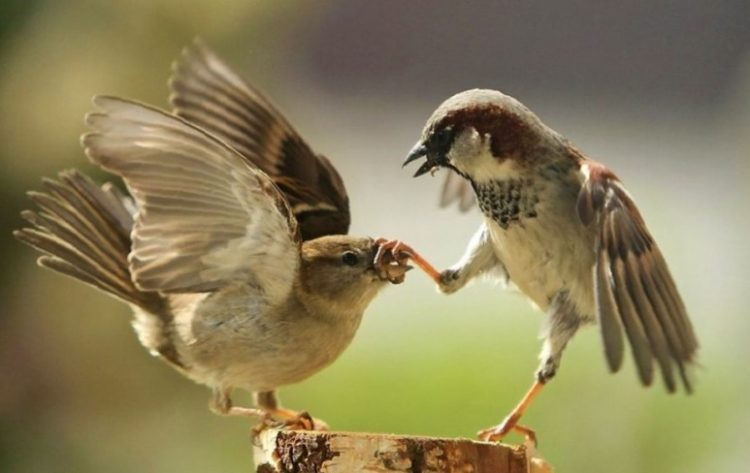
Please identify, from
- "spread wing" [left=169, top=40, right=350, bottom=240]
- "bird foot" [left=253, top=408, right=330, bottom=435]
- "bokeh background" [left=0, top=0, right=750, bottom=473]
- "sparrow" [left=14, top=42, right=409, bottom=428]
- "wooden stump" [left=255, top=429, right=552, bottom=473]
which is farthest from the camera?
"bokeh background" [left=0, top=0, right=750, bottom=473]

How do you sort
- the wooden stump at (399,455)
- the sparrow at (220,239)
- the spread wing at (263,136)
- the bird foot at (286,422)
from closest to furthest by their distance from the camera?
the wooden stump at (399,455) → the sparrow at (220,239) → the bird foot at (286,422) → the spread wing at (263,136)

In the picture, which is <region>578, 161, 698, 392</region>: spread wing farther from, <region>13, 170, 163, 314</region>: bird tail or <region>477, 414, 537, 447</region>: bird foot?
<region>13, 170, 163, 314</region>: bird tail

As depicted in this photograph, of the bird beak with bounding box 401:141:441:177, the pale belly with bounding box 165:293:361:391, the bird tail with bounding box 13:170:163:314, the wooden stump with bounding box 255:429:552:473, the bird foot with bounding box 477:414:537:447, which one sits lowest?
the bird foot with bounding box 477:414:537:447

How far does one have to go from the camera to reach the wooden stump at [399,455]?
3.80 feet

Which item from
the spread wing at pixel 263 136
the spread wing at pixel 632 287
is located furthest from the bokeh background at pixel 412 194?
the spread wing at pixel 632 287

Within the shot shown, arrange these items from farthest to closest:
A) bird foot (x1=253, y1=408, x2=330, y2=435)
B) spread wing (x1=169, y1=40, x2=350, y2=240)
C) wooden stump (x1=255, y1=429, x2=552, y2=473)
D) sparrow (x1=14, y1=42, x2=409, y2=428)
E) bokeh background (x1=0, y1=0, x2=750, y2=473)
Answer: bokeh background (x1=0, y1=0, x2=750, y2=473)
spread wing (x1=169, y1=40, x2=350, y2=240)
bird foot (x1=253, y1=408, x2=330, y2=435)
sparrow (x1=14, y1=42, x2=409, y2=428)
wooden stump (x1=255, y1=429, x2=552, y2=473)

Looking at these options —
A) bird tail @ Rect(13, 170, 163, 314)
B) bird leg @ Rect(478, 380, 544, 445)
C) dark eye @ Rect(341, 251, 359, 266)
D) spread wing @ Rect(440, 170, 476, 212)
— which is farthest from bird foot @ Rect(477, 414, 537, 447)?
bird tail @ Rect(13, 170, 163, 314)

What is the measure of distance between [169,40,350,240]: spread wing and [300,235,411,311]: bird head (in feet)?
0.29

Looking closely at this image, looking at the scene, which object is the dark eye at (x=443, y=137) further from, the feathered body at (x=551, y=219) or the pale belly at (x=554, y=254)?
the pale belly at (x=554, y=254)

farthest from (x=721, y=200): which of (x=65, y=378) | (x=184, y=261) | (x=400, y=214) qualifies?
(x=184, y=261)

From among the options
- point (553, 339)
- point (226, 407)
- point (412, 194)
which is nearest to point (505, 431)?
point (553, 339)

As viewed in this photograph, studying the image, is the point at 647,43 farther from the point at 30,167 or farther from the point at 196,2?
the point at 30,167

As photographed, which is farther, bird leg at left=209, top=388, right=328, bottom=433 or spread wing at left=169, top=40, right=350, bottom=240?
spread wing at left=169, top=40, right=350, bottom=240

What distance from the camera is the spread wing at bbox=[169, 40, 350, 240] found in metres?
1.52
